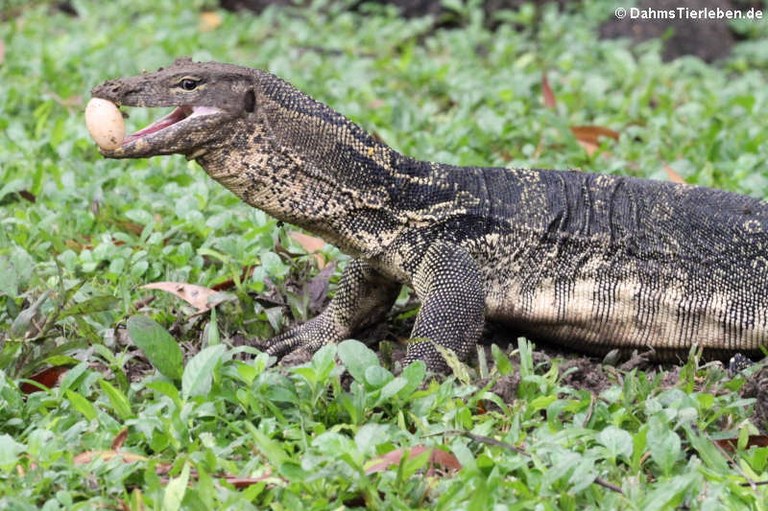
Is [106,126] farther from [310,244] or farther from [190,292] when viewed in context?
[310,244]

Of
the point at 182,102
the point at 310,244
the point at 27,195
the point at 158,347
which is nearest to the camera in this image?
the point at 158,347

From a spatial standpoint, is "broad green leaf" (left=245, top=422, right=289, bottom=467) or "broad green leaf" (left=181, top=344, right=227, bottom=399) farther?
"broad green leaf" (left=181, top=344, right=227, bottom=399)

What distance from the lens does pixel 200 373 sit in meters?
4.07

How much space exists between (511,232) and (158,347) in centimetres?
157

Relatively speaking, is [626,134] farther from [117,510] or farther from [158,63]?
[117,510]

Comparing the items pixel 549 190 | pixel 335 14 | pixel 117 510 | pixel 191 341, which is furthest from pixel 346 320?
pixel 335 14

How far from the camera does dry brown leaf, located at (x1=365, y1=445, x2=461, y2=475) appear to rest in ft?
11.7

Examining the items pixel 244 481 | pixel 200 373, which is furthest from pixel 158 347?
pixel 244 481

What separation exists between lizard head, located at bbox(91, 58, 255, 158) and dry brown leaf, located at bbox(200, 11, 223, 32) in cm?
638

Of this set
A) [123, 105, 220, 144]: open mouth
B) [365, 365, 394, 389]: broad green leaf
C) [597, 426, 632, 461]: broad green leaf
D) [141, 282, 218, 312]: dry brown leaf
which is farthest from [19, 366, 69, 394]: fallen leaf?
[597, 426, 632, 461]: broad green leaf

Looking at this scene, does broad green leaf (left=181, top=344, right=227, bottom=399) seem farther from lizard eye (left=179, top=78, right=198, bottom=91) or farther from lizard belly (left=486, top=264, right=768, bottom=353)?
lizard belly (left=486, top=264, right=768, bottom=353)

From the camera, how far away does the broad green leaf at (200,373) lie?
159 inches

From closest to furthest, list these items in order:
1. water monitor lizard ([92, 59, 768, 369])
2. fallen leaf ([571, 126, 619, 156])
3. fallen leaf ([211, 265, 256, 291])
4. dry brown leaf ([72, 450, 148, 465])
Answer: dry brown leaf ([72, 450, 148, 465]), water monitor lizard ([92, 59, 768, 369]), fallen leaf ([211, 265, 256, 291]), fallen leaf ([571, 126, 619, 156])

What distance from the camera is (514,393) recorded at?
432 cm
